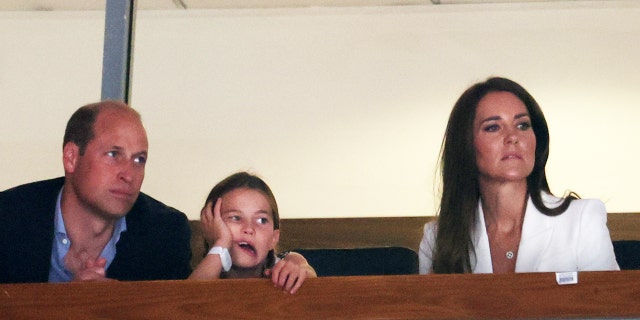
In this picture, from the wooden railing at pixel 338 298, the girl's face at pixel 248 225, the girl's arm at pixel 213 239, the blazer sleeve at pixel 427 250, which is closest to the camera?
the wooden railing at pixel 338 298

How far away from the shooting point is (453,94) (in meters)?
3.80

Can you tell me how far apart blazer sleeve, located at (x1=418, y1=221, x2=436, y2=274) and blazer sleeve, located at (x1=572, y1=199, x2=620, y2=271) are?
309mm

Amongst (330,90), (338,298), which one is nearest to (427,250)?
(338,298)

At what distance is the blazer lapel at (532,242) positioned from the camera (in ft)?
7.36

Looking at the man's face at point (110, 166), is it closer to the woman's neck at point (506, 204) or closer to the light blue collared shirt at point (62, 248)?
the light blue collared shirt at point (62, 248)

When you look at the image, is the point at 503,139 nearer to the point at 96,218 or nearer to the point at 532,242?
the point at 532,242

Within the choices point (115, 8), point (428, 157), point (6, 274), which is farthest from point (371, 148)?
point (6, 274)

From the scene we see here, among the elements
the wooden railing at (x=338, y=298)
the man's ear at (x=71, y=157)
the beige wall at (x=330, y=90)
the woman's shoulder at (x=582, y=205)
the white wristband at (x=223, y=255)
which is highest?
the beige wall at (x=330, y=90)

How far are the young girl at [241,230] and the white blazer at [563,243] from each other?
16.3 inches

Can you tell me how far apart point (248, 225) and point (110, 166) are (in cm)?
30

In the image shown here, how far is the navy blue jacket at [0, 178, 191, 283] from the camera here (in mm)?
2191

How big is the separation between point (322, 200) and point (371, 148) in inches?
9.4

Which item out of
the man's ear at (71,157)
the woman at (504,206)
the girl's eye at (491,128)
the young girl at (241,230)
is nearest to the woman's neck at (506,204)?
the woman at (504,206)

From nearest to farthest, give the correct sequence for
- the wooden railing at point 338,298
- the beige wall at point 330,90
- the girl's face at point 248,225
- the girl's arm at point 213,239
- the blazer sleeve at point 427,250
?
the wooden railing at point 338,298 < the girl's arm at point 213,239 < the girl's face at point 248,225 < the blazer sleeve at point 427,250 < the beige wall at point 330,90
